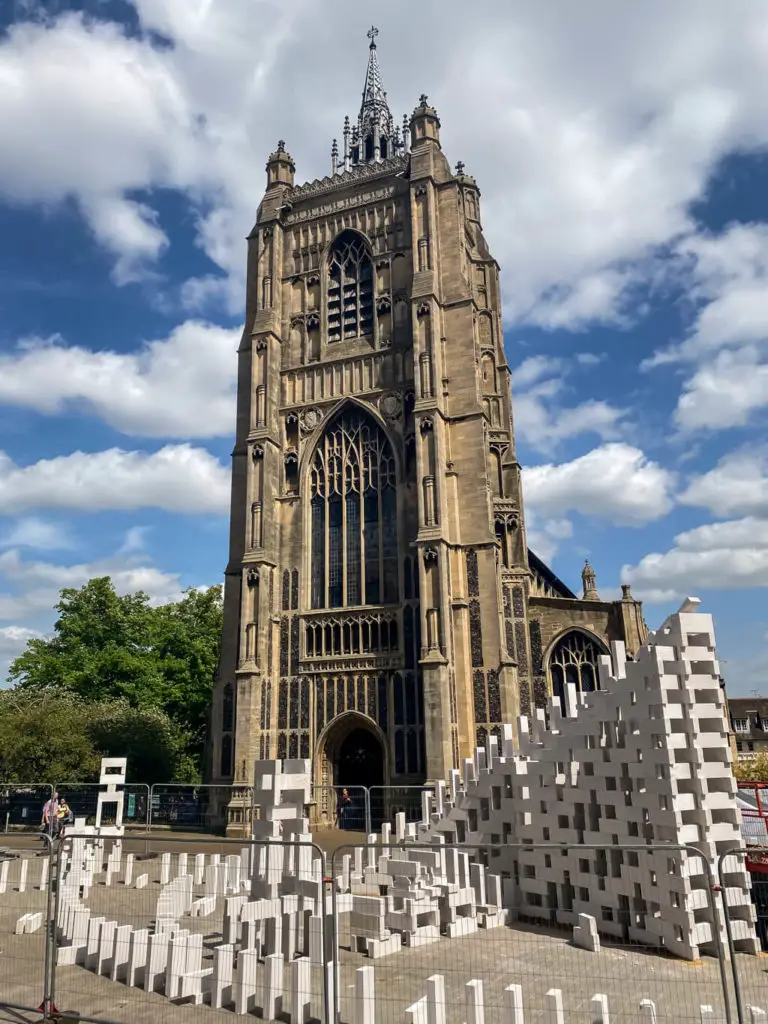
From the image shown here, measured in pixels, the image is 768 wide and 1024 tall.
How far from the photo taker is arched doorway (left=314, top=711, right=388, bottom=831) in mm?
25922

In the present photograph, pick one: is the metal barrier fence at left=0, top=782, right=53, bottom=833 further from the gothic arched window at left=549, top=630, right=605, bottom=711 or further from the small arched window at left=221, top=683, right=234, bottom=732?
the gothic arched window at left=549, top=630, right=605, bottom=711

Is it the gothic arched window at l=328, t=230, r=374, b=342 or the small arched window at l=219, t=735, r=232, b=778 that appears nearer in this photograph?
the small arched window at l=219, t=735, r=232, b=778

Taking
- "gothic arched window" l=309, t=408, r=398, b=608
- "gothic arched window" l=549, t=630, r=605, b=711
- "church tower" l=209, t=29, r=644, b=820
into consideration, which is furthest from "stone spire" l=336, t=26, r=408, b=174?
"gothic arched window" l=549, t=630, r=605, b=711

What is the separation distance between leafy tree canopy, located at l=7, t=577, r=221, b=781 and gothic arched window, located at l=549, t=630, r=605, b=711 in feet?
57.2

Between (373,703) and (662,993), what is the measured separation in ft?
62.3

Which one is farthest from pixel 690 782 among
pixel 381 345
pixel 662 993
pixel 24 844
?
pixel 381 345

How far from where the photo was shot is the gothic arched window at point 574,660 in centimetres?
2772

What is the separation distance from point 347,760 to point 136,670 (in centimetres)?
1572

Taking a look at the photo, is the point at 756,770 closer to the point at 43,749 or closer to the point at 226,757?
the point at 226,757

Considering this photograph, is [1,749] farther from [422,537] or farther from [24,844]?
[422,537]

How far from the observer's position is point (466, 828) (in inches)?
529

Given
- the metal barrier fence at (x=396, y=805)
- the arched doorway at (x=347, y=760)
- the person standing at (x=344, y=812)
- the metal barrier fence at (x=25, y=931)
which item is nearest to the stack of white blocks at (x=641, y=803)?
the metal barrier fence at (x=25, y=931)

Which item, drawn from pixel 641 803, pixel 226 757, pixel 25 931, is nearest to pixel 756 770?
pixel 226 757

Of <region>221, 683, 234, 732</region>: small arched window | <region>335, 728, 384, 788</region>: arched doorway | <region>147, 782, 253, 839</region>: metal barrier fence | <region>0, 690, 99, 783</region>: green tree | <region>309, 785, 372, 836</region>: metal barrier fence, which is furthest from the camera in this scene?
<region>221, 683, 234, 732</region>: small arched window
